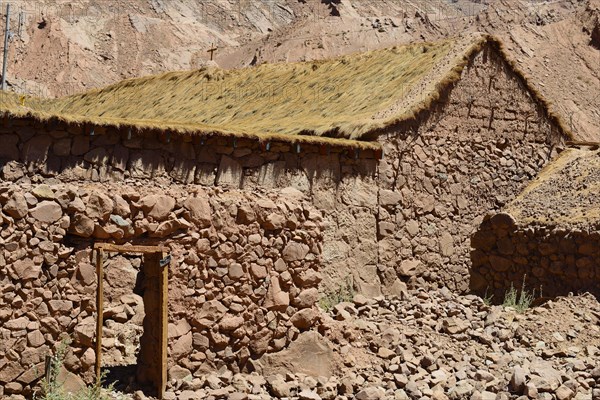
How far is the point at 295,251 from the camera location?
11070 mm

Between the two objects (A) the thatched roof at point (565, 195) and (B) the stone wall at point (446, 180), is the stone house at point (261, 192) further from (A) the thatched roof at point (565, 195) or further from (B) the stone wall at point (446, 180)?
(A) the thatched roof at point (565, 195)

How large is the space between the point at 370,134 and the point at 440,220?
1947 mm

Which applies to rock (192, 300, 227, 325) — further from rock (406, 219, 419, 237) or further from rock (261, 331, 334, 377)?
rock (406, 219, 419, 237)

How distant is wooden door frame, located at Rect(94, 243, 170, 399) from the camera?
31.8 feet

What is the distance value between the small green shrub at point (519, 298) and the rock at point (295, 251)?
4004 mm

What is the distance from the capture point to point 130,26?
56.3 meters

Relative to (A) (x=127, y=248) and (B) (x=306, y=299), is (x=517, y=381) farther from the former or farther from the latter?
(A) (x=127, y=248)

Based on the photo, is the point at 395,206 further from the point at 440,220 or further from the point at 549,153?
the point at 549,153

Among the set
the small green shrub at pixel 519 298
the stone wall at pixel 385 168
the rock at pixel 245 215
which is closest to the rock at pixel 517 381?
the small green shrub at pixel 519 298

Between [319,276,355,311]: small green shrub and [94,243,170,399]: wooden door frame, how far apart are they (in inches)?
151

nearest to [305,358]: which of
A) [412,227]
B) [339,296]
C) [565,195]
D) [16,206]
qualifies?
[339,296]

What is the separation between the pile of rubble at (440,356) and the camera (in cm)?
1065

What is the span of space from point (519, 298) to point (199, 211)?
6530 mm

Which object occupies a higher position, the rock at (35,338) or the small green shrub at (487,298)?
the small green shrub at (487,298)
